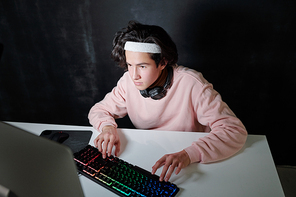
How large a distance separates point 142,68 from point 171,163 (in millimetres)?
454

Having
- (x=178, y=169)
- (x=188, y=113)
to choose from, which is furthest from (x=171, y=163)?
(x=188, y=113)

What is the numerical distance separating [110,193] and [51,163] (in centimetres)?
43

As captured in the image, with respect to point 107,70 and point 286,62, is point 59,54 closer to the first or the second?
point 107,70

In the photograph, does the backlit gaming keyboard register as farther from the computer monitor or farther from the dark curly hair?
the dark curly hair

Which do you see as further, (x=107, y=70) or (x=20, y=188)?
(x=107, y=70)

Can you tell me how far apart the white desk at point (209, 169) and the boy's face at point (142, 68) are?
0.78 feet

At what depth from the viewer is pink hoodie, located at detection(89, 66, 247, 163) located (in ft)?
2.91

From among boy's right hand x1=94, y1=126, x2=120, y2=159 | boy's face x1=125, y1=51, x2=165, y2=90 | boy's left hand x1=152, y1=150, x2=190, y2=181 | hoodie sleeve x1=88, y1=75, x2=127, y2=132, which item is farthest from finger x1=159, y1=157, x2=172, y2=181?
hoodie sleeve x1=88, y1=75, x2=127, y2=132

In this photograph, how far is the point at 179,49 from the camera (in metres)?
1.58

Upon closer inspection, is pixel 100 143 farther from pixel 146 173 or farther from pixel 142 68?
pixel 142 68

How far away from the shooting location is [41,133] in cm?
110

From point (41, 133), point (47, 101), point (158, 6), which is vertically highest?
point (158, 6)

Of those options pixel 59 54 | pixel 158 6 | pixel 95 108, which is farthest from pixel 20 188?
pixel 59 54

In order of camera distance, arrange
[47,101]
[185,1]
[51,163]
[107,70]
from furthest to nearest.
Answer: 1. [47,101]
2. [107,70]
3. [185,1]
4. [51,163]
